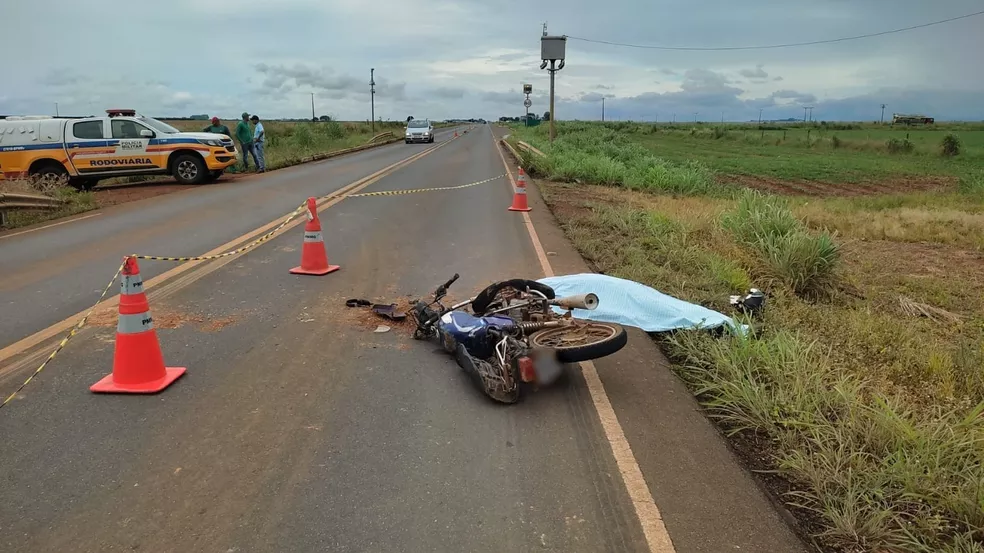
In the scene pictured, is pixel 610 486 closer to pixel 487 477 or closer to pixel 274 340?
pixel 487 477

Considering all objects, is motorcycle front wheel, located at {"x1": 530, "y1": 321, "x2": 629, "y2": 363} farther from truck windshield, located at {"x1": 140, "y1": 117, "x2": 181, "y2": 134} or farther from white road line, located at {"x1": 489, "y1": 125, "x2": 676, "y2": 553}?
truck windshield, located at {"x1": 140, "y1": 117, "x2": 181, "y2": 134}

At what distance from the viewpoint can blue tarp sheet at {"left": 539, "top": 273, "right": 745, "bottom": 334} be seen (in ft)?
18.9

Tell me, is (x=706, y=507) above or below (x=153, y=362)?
below

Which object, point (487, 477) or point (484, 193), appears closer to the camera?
point (487, 477)

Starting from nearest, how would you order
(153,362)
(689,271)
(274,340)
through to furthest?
(153,362), (274,340), (689,271)

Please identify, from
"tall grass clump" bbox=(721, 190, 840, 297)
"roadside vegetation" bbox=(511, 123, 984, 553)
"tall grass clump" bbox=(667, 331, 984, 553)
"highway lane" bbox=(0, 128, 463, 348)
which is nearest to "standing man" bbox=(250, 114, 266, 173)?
"highway lane" bbox=(0, 128, 463, 348)

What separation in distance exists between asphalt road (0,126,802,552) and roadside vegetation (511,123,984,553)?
1.18 feet

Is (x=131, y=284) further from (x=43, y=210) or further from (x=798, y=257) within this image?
(x=43, y=210)

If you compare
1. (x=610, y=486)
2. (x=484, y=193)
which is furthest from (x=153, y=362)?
(x=484, y=193)

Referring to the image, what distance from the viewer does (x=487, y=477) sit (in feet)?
11.3

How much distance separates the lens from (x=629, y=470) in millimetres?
3557

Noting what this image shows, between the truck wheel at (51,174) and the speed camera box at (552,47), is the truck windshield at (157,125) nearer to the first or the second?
the truck wheel at (51,174)

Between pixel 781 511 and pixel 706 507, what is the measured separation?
14.7 inches

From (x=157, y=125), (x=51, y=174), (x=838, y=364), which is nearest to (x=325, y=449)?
(x=838, y=364)
